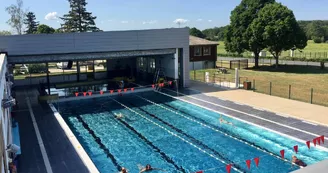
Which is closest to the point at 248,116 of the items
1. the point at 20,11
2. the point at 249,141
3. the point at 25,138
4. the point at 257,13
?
the point at 249,141

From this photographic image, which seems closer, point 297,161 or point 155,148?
point 297,161

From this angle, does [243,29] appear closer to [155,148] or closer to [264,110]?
Result: [264,110]

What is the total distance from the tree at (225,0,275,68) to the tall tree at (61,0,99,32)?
150 feet

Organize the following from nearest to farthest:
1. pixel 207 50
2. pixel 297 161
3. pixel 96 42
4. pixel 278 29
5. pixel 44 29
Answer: pixel 297 161
pixel 96 42
pixel 278 29
pixel 207 50
pixel 44 29

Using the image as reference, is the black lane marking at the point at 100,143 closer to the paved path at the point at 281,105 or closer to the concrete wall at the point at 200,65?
the paved path at the point at 281,105

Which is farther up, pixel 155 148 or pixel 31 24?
pixel 31 24

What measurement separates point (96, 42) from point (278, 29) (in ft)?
75.6

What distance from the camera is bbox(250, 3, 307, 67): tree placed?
122ft

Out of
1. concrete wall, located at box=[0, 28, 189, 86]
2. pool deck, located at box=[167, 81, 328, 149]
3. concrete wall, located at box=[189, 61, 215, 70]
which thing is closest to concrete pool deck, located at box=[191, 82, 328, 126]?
pool deck, located at box=[167, 81, 328, 149]

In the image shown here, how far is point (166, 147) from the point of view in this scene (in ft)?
50.0

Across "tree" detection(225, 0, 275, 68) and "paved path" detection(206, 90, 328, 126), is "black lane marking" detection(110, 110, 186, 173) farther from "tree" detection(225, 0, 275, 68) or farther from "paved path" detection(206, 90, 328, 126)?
"tree" detection(225, 0, 275, 68)

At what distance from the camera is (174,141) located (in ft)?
52.6

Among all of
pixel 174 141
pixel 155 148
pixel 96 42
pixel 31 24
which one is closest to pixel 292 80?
pixel 96 42

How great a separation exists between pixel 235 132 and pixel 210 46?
96.9 ft
